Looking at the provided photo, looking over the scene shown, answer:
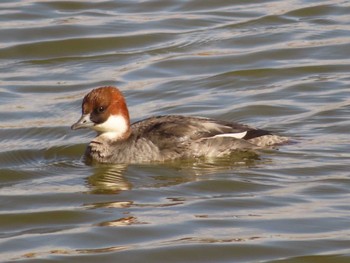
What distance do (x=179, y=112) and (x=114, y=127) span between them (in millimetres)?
1425

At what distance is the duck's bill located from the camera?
12.5 meters

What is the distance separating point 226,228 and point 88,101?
3.08 meters

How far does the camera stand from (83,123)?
1257cm

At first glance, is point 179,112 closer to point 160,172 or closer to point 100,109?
point 100,109

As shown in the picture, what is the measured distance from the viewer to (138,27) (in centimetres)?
1772

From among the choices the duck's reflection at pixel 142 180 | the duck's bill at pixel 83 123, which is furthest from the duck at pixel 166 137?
the duck's reflection at pixel 142 180

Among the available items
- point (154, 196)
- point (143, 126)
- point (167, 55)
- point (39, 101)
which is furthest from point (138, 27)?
point (154, 196)

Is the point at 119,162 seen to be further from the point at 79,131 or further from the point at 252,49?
the point at 252,49

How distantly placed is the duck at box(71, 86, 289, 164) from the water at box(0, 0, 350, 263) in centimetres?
15

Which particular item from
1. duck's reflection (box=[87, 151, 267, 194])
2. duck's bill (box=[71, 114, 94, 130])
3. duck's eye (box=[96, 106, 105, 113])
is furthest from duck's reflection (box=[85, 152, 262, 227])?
duck's eye (box=[96, 106, 105, 113])

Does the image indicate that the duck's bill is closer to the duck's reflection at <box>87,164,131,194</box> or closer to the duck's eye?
the duck's eye

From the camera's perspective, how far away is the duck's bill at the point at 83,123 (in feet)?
41.1

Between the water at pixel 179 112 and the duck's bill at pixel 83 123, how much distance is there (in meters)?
0.37

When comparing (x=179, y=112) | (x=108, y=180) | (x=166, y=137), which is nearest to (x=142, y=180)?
(x=108, y=180)
